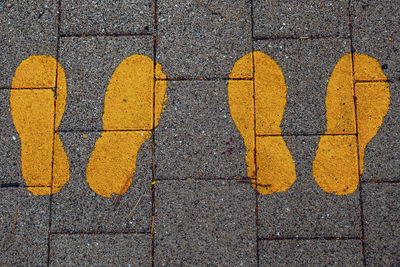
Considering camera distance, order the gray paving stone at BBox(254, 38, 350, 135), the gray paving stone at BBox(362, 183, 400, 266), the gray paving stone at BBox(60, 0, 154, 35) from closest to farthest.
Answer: the gray paving stone at BBox(362, 183, 400, 266), the gray paving stone at BBox(254, 38, 350, 135), the gray paving stone at BBox(60, 0, 154, 35)

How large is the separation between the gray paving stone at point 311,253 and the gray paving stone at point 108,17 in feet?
6.47

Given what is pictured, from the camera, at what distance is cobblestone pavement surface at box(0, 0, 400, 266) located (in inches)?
92.1

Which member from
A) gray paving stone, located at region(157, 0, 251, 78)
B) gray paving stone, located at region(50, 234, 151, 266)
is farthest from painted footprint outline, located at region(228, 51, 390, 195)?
gray paving stone, located at region(50, 234, 151, 266)

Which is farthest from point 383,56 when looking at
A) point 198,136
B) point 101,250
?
point 101,250

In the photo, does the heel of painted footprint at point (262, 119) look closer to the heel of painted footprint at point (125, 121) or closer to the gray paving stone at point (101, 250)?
the heel of painted footprint at point (125, 121)

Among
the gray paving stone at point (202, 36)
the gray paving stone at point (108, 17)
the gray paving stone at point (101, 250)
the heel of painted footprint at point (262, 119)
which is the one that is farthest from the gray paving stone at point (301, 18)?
the gray paving stone at point (101, 250)

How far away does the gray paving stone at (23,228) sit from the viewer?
7.72 ft

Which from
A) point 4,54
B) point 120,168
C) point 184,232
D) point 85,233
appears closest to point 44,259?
point 85,233

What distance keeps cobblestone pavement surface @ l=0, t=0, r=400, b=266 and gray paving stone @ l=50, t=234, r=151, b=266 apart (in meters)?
0.01

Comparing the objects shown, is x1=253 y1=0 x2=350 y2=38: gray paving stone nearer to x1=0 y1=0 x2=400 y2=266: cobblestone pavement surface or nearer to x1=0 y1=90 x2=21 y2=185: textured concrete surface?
x1=0 y1=0 x2=400 y2=266: cobblestone pavement surface

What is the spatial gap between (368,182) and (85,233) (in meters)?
2.20

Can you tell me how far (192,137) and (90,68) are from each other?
99 cm

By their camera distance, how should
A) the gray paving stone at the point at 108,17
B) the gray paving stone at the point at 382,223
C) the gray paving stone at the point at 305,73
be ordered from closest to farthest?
1. the gray paving stone at the point at 382,223
2. the gray paving stone at the point at 305,73
3. the gray paving stone at the point at 108,17

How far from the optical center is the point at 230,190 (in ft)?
7.78
